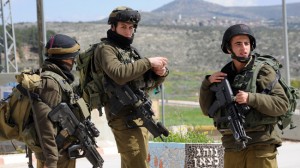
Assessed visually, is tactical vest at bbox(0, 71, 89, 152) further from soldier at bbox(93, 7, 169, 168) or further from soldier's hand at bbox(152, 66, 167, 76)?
soldier's hand at bbox(152, 66, 167, 76)

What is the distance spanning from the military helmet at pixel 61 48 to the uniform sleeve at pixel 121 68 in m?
0.27

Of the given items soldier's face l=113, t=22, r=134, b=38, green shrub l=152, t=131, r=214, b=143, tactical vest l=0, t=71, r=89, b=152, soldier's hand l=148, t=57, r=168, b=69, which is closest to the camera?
tactical vest l=0, t=71, r=89, b=152

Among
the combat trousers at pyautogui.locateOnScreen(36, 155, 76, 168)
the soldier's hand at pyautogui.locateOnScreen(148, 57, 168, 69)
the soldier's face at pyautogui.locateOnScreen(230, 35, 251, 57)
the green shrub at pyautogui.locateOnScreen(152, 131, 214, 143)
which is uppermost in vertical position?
the soldier's face at pyautogui.locateOnScreen(230, 35, 251, 57)

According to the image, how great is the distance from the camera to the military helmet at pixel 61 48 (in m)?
5.91

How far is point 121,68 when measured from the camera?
19.7ft

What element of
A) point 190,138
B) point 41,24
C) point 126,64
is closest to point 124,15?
point 126,64

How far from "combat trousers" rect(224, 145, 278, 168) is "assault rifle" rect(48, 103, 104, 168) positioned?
1160 millimetres

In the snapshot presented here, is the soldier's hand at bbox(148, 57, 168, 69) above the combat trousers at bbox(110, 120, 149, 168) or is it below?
above

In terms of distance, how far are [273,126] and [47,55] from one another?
6.35 ft

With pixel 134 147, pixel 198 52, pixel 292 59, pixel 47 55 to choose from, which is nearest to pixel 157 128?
pixel 134 147

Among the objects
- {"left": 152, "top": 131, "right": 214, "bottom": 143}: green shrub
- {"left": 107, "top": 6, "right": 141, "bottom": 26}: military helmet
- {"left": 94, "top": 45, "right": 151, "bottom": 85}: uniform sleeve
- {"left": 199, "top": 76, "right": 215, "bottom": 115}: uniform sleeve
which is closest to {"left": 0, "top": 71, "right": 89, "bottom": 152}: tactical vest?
{"left": 94, "top": 45, "right": 151, "bottom": 85}: uniform sleeve

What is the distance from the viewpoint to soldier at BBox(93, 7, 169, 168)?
612 centimetres

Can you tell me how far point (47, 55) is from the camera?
5996mm

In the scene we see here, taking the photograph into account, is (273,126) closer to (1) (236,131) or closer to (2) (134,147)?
(1) (236,131)
